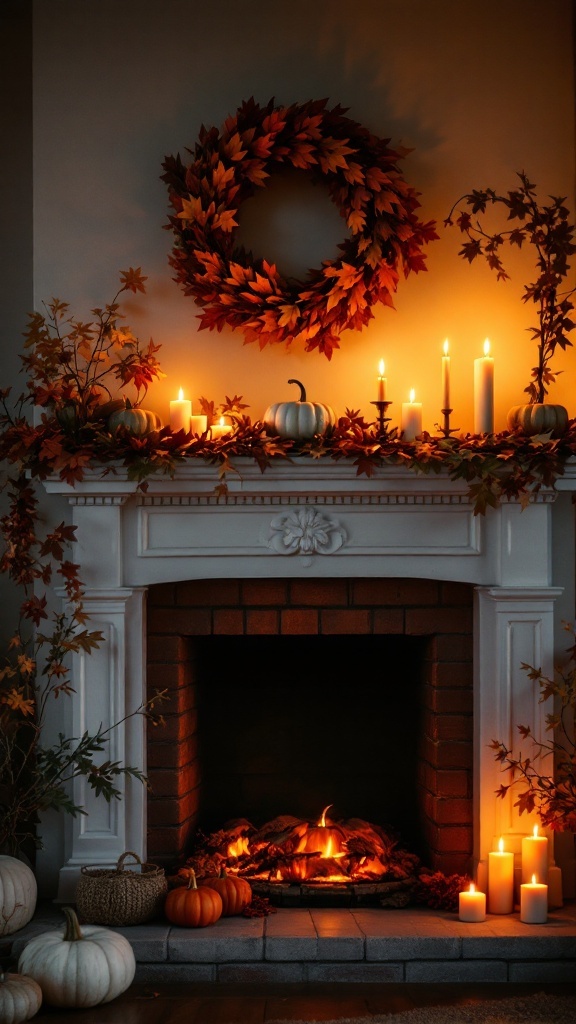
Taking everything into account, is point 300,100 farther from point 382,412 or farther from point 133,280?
point 382,412

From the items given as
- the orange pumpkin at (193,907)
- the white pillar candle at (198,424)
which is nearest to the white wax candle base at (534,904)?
the orange pumpkin at (193,907)

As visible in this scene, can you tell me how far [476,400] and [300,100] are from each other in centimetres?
109

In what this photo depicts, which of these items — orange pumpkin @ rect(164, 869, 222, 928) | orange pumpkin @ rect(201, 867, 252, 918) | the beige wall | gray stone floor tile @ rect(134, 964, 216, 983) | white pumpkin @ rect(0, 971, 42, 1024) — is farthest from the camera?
the beige wall

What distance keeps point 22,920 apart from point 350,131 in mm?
2493

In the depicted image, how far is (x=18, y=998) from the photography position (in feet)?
8.09

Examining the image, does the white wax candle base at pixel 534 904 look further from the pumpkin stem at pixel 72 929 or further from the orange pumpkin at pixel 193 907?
the pumpkin stem at pixel 72 929

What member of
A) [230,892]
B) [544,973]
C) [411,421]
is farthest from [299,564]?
[544,973]

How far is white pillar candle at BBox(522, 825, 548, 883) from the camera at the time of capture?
305 centimetres

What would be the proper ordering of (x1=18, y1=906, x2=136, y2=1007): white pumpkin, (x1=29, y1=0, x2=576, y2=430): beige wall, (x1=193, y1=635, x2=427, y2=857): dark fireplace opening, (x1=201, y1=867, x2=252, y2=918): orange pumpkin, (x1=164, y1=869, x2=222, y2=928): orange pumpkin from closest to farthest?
(x1=18, y1=906, x2=136, y2=1007): white pumpkin
(x1=164, y1=869, x2=222, y2=928): orange pumpkin
(x1=201, y1=867, x2=252, y2=918): orange pumpkin
(x1=29, y1=0, x2=576, y2=430): beige wall
(x1=193, y1=635, x2=427, y2=857): dark fireplace opening

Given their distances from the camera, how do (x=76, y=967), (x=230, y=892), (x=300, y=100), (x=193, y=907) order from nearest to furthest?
(x=76, y=967)
(x=193, y=907)
(x=230, y=892)
(x=300, y=100)

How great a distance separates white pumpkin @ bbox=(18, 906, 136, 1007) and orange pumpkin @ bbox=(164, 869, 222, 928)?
292 millimetres

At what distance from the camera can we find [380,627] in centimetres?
333

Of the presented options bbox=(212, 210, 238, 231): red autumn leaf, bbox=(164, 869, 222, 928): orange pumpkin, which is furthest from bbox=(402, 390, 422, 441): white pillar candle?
bbox=(164, 869, 222, 928): orange pumpkin

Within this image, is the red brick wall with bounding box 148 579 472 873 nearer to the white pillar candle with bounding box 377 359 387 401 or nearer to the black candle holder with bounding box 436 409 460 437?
the black candle holder with bounding box 436 409 460 437
